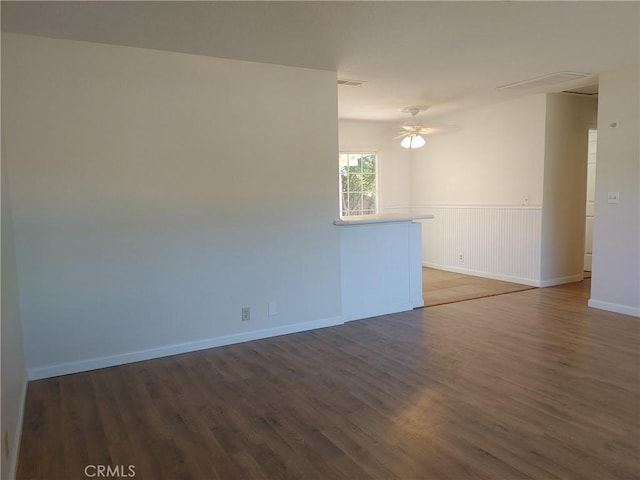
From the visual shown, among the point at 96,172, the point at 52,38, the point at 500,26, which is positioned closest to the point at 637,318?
the point at 500,26

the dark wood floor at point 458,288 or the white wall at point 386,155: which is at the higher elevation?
the white wall at point 386,155

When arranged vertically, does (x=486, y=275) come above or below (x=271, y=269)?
below

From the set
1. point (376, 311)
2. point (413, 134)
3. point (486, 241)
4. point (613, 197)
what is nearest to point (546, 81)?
point (613, 197)

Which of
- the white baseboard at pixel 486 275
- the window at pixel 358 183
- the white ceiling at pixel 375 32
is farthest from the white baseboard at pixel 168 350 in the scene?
the window at pixel 358 183

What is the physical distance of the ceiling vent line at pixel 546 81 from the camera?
437 centimetres

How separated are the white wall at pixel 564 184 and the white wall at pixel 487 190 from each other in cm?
11

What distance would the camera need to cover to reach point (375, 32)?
308 centimetres

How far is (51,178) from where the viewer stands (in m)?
3.02

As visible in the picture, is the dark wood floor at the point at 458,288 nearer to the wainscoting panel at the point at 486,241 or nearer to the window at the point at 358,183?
the wainscoting panel at the point at 486,241

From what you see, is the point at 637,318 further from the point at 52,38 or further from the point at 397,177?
the point at 52,38

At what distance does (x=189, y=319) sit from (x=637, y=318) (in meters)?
4.09

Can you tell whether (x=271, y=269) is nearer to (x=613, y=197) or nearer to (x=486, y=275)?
(x=613, y=197)

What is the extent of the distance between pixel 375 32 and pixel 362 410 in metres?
2.49

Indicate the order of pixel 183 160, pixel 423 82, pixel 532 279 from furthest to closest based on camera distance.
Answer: pixel 532 279 < pixel 423 82 < pixel 183 160
